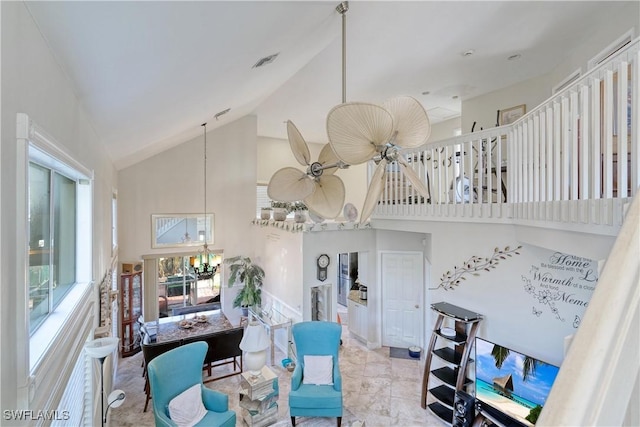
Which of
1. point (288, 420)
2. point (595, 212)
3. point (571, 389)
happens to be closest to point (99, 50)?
point (571, 389)

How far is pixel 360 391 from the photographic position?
15.9 ft

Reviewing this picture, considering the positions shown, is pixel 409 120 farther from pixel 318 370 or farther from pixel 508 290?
pixel 318 370

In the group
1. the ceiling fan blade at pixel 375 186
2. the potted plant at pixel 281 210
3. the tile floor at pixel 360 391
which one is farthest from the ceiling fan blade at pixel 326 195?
the potted plant at pixel 281 210

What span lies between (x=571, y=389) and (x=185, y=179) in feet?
24.5

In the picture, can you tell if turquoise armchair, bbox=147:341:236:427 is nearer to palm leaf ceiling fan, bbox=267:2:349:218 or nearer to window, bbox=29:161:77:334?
window, bbox=29:161:77:334

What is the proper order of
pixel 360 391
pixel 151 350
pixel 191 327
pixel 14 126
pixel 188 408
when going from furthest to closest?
pixel 191 327, pixel 360 391, pixel 151 350, pixel 188 408, pixel 14 126

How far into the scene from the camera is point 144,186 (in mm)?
6625

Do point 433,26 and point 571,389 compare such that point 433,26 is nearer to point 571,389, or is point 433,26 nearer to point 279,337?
point 571,389

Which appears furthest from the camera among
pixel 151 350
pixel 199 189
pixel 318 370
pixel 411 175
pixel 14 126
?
pixel 199 189

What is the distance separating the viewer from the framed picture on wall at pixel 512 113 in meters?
5.00

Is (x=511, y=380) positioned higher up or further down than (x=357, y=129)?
further down

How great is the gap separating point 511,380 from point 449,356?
2.74ft

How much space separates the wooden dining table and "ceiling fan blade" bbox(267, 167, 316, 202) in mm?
3534

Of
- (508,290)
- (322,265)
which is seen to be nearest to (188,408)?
(322,265)
